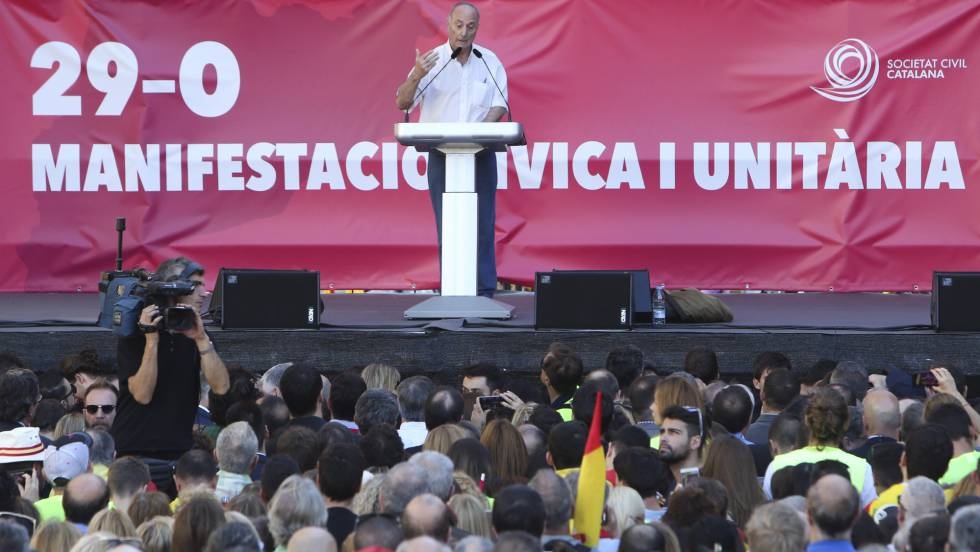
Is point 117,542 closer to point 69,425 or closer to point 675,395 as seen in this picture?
point 69,425

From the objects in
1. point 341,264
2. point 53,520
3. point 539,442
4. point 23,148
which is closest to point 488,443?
point 539,442

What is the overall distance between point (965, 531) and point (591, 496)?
1.04m

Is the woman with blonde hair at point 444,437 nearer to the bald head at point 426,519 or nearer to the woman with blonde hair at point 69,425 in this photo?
the bald head at point 426,519

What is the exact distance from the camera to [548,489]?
436cm

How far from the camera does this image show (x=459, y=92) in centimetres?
930

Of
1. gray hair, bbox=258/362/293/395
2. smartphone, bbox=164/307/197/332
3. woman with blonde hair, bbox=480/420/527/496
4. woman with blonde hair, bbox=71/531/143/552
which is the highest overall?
smartphone, bbox=164/307/197/332

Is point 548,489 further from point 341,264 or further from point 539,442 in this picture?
point 341,264

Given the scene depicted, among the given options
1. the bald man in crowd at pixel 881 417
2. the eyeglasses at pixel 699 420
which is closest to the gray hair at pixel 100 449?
the eyeglasses at pixel 699 420

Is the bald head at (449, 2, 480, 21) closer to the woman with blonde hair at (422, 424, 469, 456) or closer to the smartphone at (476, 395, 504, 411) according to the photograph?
the smartphone at (476, 395, 504, 411)

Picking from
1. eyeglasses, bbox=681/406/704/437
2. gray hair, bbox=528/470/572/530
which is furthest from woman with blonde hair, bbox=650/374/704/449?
gray hair, bbox=528/470/572/530

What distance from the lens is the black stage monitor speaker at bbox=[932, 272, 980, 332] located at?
8.56 meters

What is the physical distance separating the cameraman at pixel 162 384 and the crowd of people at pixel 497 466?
16 mm

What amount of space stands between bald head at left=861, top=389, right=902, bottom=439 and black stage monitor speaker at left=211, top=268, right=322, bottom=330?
3537 millimetres

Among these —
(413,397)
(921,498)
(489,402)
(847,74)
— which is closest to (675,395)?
(489,402)
